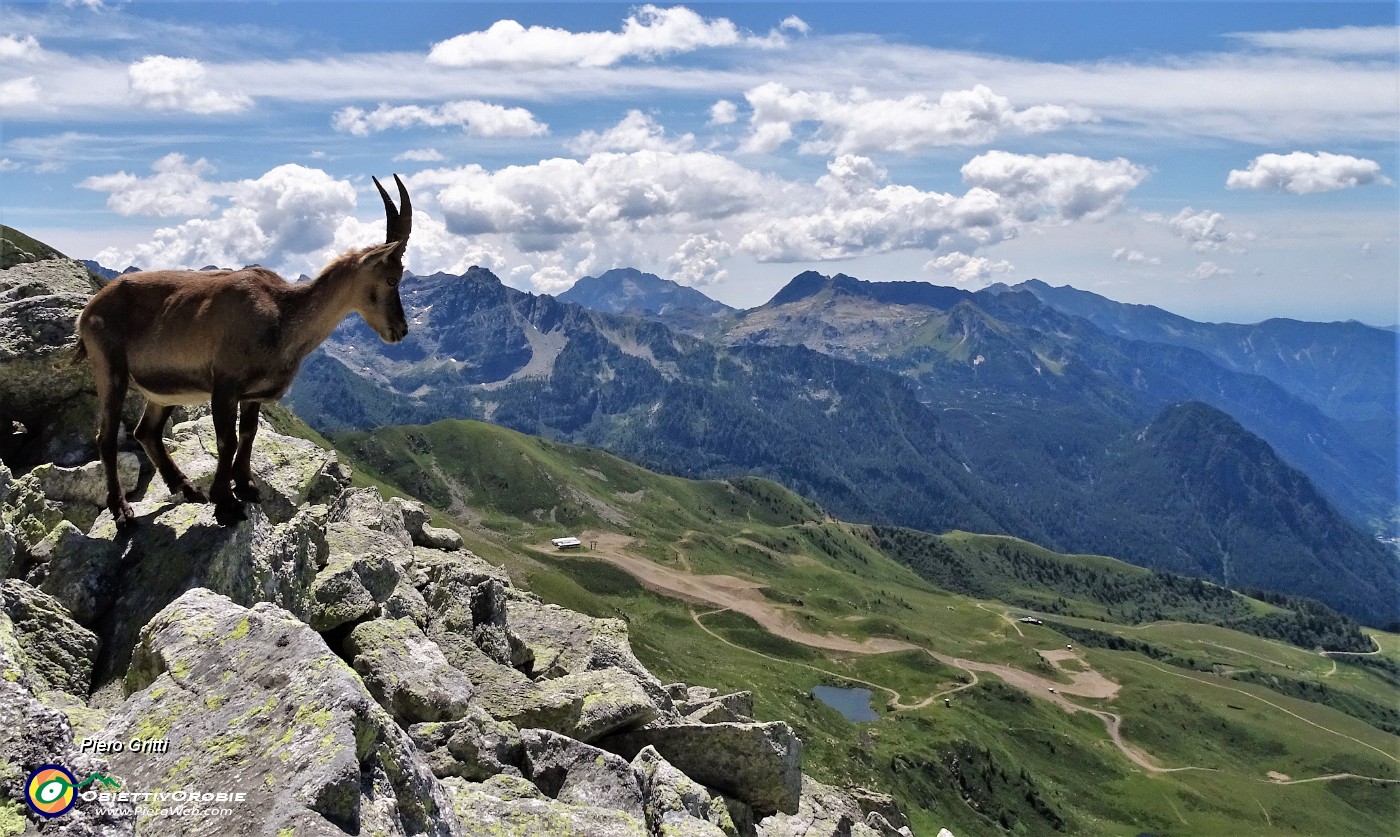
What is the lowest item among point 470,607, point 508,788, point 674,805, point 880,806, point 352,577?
point 880,806

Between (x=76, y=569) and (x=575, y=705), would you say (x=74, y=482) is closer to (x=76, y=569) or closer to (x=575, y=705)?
(x=76, y=569)

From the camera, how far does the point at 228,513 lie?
16.2 m

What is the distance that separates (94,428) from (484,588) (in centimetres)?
1254

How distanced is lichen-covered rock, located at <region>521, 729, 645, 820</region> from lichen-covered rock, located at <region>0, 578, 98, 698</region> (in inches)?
349

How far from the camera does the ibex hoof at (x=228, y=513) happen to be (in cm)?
1616

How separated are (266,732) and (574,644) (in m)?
22.0

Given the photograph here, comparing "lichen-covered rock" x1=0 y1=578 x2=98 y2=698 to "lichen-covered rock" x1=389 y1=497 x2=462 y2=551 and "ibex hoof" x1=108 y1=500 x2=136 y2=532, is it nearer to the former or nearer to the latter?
"ibex hoof" x1=108 y1=500 x2=136 y2=532

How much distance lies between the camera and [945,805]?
149 metres

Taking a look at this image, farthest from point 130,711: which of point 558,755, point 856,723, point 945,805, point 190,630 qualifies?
point 856,723

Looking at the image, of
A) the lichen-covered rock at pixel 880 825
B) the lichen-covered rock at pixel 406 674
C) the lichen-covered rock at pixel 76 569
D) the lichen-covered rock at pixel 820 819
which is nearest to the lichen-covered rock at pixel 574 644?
the lichen-covered rock at pixel 820 819

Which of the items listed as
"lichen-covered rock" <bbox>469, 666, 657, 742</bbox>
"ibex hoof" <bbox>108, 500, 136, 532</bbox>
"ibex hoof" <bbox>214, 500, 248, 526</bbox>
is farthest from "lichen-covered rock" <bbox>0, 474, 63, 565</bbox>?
"lichen-covered rock" <bbox>469, 666, 657, 742</bbox>

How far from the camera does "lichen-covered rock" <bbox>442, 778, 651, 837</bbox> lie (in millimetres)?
14469

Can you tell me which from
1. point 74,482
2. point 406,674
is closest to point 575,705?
point 406,674

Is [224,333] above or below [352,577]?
above
